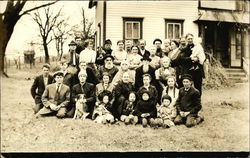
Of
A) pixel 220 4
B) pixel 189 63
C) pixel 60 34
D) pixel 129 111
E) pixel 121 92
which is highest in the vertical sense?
pixel 220 4

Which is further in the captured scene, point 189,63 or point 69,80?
point 189,63

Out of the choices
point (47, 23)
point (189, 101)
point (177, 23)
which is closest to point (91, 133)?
point (189, 101)

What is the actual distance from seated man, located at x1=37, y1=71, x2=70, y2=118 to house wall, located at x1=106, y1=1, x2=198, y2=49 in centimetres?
79

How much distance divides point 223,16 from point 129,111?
6.60 ft

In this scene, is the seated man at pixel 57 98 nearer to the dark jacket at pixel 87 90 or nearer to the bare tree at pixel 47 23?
the dark jacket at pixel 87 90

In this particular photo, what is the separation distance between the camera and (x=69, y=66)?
394cm

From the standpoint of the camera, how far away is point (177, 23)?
13.8ft

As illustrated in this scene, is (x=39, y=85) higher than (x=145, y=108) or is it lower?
higher

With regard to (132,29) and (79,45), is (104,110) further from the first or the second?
(132,29)

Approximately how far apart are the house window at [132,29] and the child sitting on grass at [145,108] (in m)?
0.68

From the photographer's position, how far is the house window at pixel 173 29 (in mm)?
4172

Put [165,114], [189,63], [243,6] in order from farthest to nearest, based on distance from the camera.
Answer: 1. [243,6]
2. [189,63]
3. [165,114]

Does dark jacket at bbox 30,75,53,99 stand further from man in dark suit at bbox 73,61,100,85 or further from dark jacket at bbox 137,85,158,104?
dark jacket at bbox 137,85,158,104

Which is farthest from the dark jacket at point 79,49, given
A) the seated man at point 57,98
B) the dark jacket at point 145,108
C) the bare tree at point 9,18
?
the dark jacket at point 145,108
